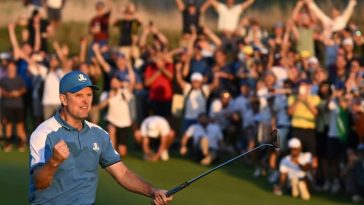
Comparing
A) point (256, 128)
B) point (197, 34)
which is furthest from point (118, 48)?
point (256, 128)

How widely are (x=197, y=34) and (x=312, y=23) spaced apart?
8.28 ft

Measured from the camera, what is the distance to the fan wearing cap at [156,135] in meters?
19.9

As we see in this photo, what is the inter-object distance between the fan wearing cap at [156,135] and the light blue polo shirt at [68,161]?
455 inches

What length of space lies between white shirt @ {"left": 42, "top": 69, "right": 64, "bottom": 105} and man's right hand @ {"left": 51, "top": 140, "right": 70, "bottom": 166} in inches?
530

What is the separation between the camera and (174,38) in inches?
1064

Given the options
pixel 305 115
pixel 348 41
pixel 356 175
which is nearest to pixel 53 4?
pixel 348 41

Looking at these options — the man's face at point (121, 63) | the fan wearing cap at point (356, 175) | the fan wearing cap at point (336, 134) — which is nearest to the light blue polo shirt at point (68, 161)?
the fan wearing cap at point (356, 175)

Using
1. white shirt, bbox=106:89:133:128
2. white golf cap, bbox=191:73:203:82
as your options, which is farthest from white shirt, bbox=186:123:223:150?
white shirt, bbox=106:89:133:128

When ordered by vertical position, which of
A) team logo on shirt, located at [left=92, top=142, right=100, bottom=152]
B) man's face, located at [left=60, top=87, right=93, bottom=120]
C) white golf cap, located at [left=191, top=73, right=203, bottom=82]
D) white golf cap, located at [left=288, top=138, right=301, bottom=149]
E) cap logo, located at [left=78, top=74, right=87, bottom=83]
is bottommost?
white golf cap, located at [left=288, top=138, right=301, bottom=149]

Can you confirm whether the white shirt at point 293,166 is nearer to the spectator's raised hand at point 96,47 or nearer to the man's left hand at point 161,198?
the spectator's raised hand at point 96,47

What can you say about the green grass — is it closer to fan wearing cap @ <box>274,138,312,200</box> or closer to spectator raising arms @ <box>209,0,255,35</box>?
fan wearing cap @ <box>274,138,312,200</box>

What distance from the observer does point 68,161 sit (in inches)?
318

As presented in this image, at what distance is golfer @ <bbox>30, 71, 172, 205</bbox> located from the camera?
26.3ft

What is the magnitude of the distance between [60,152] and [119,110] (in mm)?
12704
